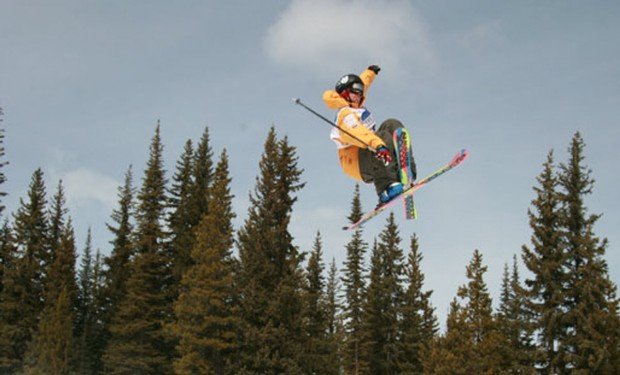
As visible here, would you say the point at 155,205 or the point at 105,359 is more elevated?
the point at 155,205

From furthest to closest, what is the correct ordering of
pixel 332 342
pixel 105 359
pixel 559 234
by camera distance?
pixel 105 359
pixel 332 342
pixel 559 234

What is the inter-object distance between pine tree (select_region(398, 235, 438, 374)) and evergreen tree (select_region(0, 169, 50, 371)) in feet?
80.5

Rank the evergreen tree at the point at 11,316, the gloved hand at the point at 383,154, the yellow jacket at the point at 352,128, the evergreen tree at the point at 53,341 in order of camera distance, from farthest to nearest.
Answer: the evergreen tree at the point at 11,316 → the evergreen tree at the point at 53,341 → the yellow jacket at the point at 352,128 → the gloved hand at the point at 383,154

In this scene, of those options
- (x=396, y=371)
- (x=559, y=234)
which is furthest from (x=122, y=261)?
(x=559, y=234)

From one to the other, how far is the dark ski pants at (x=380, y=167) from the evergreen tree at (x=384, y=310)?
125 feet

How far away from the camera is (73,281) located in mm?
50094

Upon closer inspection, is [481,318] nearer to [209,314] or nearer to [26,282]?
[209,314]

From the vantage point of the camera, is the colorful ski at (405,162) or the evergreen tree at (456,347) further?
the evergreen tree at (456,347)

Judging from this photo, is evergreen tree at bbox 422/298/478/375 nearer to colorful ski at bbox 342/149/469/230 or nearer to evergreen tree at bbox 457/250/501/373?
evergreen tree at bbox 457/250/501/373

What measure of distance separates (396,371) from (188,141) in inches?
897

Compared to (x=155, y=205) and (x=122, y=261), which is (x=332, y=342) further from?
(x=122, y=261)

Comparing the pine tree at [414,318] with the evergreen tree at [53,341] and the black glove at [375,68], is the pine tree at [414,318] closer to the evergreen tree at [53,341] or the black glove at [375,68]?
the evergreen tree at [53,341]

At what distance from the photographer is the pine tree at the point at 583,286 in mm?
29016

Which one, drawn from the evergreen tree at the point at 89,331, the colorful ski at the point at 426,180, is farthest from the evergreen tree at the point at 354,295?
the colorful ski at the point at 426,180
